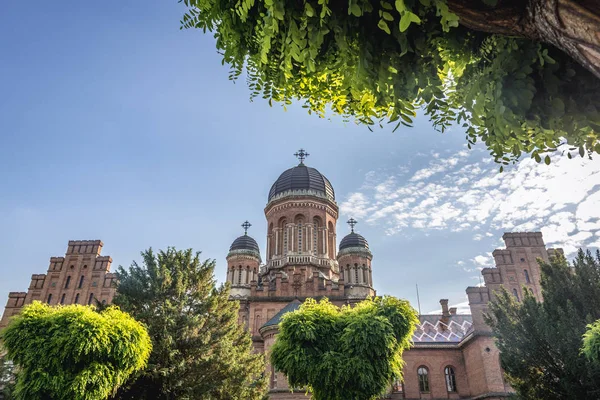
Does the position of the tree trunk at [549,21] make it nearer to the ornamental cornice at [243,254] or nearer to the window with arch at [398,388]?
the window with arch at [398,388]

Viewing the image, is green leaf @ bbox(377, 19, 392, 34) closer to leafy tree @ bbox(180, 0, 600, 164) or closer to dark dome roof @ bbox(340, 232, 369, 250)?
leafy tree @ bbox(180, 0, 600, 164)

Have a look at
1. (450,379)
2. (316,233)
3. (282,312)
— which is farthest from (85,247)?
(450,379)

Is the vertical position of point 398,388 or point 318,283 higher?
point 318,283

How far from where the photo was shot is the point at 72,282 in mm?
34656

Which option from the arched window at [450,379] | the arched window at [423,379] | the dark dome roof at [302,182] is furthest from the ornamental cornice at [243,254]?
the arched window at [450,379]

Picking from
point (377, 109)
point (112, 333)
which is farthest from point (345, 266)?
point (377, 109)

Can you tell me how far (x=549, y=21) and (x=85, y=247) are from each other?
40.7m

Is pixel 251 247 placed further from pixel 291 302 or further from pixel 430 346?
pixel 430 346

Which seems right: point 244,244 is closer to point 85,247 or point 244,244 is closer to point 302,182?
point 302,182

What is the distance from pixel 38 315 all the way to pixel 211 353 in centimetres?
772

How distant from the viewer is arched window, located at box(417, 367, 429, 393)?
99.0ft

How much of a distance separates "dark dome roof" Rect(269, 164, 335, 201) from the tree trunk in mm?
37345

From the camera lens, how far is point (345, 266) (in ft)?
125

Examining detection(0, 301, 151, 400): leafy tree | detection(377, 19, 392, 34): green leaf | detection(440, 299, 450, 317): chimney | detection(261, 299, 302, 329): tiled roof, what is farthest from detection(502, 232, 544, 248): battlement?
detection(377, 19, 392, 34): green leaf
